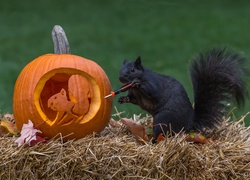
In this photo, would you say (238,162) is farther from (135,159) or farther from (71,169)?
(71,169)

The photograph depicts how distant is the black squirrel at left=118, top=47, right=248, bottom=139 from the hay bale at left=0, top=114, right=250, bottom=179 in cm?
35

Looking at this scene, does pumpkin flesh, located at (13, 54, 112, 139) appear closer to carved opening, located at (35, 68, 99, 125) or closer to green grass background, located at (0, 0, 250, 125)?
carved opening, located at (35, 68, 99, 125)

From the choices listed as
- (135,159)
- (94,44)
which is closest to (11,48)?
(94,44)

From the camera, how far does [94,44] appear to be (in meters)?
8.38

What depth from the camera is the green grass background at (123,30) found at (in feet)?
24.6

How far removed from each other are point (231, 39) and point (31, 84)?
5483 mm

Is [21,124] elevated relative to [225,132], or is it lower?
elevated

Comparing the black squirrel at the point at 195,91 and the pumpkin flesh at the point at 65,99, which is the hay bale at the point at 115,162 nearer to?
the pumpkin flesh at the point at 65,99

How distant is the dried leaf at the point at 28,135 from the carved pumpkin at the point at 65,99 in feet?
0.19

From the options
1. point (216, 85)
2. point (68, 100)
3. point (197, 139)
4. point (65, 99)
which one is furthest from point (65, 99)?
point (216, 85)

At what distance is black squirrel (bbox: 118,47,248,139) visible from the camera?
3.69 meters

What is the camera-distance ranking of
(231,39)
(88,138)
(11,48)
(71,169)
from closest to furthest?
(71,169)
(88,138)
(11,48)
(231,39)

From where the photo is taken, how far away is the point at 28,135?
3.47 meters

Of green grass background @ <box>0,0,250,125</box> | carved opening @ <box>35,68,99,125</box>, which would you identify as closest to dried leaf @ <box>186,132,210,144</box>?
carved opening @ <box>35,68,99,125</box>
